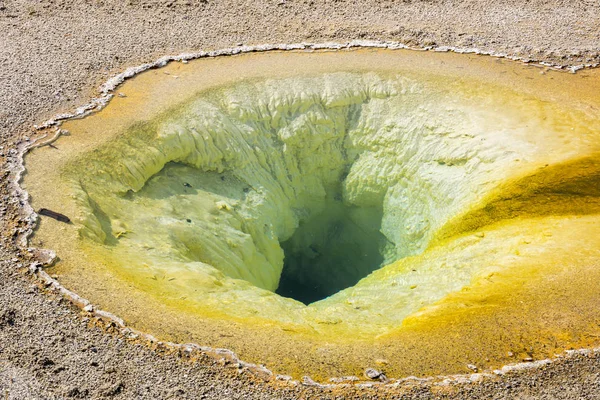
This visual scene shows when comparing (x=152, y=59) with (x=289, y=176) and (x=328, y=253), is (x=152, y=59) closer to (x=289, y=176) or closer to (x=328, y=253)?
(x=289, y=176)

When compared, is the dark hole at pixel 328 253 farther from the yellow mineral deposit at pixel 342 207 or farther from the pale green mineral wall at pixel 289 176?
the pale green mineral wall at pixel 289 176

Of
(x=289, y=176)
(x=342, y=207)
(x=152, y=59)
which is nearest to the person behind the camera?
(x=289, y=176)

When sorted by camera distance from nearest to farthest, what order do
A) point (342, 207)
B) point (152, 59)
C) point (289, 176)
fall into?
point (289, 176) < point (152, 59) < point (342, 207)

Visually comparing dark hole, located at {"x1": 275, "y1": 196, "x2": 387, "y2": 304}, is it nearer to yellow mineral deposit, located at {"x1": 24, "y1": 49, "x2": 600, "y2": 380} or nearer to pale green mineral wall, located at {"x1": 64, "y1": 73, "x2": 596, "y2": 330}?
yellow mineral deposit, located at {"x1": 24, "y1": 49, "x2": 600, "y2": 380}

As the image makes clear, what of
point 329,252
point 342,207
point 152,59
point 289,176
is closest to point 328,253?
point 329,252

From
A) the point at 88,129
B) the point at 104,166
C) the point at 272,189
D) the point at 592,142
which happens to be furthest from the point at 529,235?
the point at 88,129

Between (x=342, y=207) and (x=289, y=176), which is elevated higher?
(x=289, y=176)
